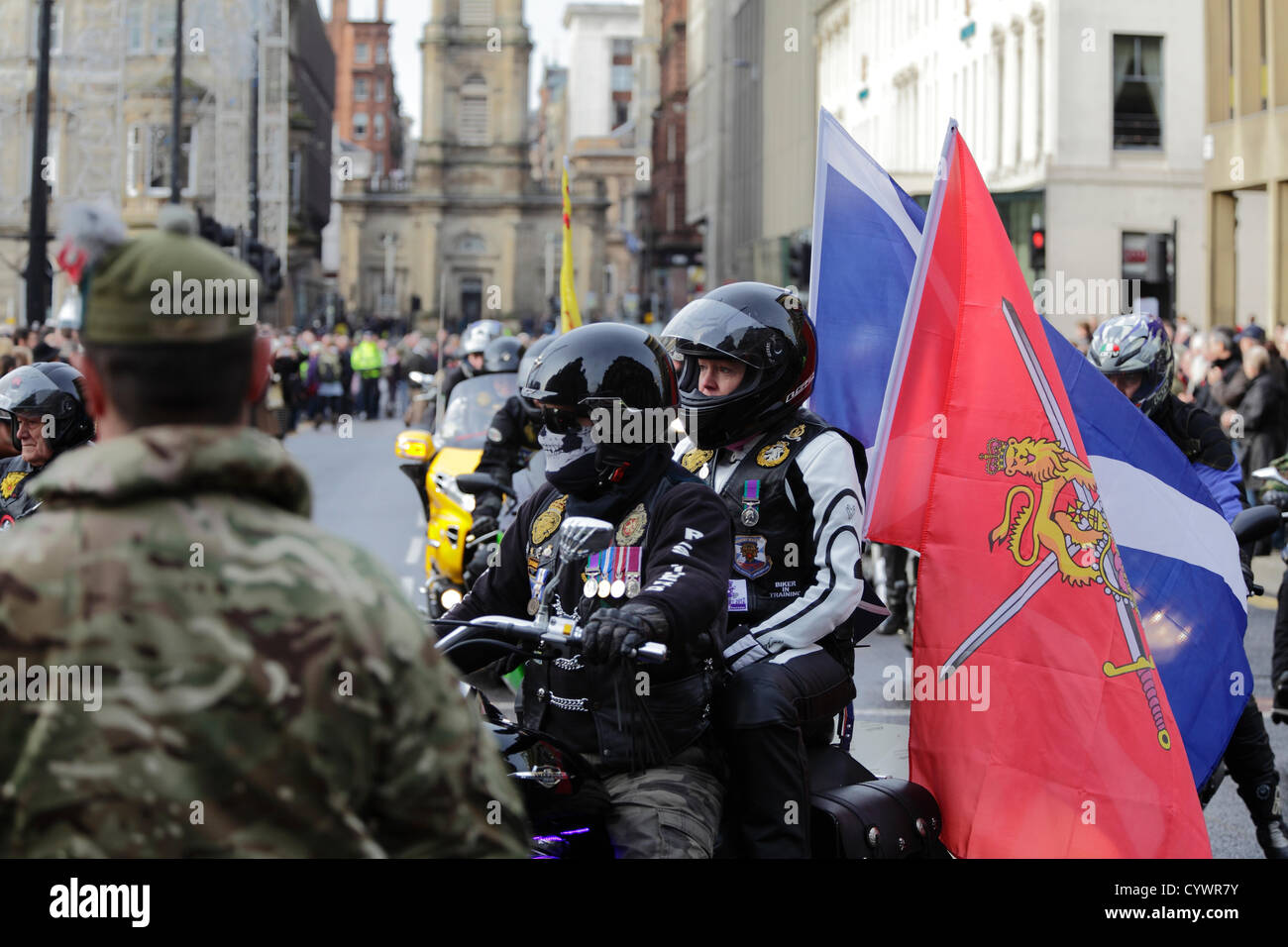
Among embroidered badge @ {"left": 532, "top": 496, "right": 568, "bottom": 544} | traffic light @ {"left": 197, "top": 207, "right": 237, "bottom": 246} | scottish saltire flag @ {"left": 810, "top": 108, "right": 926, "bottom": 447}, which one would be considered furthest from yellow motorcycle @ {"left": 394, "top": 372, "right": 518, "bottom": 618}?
traffic light @ {"left": 197, "top": 207, "right": 237, "bottom": 246}

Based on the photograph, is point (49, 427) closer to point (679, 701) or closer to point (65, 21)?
point (679, 701)

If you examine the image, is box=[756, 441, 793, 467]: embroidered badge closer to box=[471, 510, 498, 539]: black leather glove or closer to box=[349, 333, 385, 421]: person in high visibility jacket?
box=[471, 510, 498, 539]: black leather glove

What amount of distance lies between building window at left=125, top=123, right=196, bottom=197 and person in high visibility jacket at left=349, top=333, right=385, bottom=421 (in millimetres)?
19771

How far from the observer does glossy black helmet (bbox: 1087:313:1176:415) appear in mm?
6488

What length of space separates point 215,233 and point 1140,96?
63.0ft

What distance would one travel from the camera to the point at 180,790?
185 centimetres

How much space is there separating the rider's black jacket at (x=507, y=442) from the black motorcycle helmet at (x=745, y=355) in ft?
16.0

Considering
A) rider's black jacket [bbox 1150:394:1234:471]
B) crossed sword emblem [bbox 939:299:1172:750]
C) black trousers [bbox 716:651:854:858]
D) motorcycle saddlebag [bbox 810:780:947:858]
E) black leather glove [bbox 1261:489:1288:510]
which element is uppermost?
rider's black jacket [bbox 1150:394:1234:471]

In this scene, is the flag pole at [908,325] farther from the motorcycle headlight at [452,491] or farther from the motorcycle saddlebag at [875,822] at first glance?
the motorcycle headlight at [452,491]

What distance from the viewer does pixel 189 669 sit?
6.04 ft

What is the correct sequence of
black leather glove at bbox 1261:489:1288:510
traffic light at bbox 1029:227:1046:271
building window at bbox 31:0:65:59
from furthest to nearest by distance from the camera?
building window at bbox 31:0:65:59 → traffic light at bbox 1029:227:1046:271 → black leather glove at bbox 1261:489:1288:510

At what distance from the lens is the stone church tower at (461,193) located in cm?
12100

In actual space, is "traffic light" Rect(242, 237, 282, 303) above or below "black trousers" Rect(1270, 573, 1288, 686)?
above
